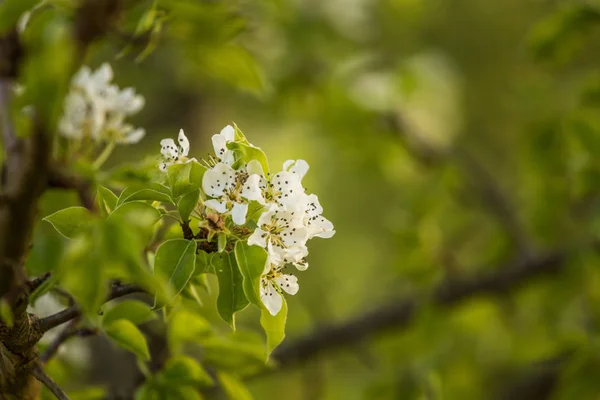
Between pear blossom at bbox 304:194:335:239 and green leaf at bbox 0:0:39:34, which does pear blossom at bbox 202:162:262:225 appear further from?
green leaf at bbox 0:0:39:34

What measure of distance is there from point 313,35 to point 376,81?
0.90 ft

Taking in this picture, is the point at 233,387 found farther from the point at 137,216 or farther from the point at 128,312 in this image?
the point at 137,216

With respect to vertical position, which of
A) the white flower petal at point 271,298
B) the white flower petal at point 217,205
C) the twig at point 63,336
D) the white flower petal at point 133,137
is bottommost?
the twig at point 63,336

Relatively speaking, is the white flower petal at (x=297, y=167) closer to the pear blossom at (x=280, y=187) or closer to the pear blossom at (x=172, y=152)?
the pear blossom at (x=280, y=187)

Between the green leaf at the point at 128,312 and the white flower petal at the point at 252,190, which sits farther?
the green leaf at the point at 128,312

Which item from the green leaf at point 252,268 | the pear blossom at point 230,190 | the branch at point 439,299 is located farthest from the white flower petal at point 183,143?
the branch at point 439,299

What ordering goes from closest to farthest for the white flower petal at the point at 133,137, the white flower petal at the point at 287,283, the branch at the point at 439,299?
1. the white flower petal at the point at 287,283
2. the white flower petal at the point at 133,137
3. the branch at the point at 439,299

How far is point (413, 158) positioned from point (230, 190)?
1778mm

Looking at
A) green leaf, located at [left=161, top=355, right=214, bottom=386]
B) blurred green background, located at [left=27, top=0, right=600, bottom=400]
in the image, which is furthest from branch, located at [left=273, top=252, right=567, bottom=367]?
green leaf, located at [left=161, top=355, right=214, bottom=386]

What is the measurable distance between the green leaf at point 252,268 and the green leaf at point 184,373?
0.94 feet

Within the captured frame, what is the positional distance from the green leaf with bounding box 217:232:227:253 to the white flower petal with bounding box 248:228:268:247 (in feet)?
0.11

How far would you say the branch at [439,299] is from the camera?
7.16 ft

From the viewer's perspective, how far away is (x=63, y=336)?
1.05 meters

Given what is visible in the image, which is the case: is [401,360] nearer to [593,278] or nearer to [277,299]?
[593,278]
